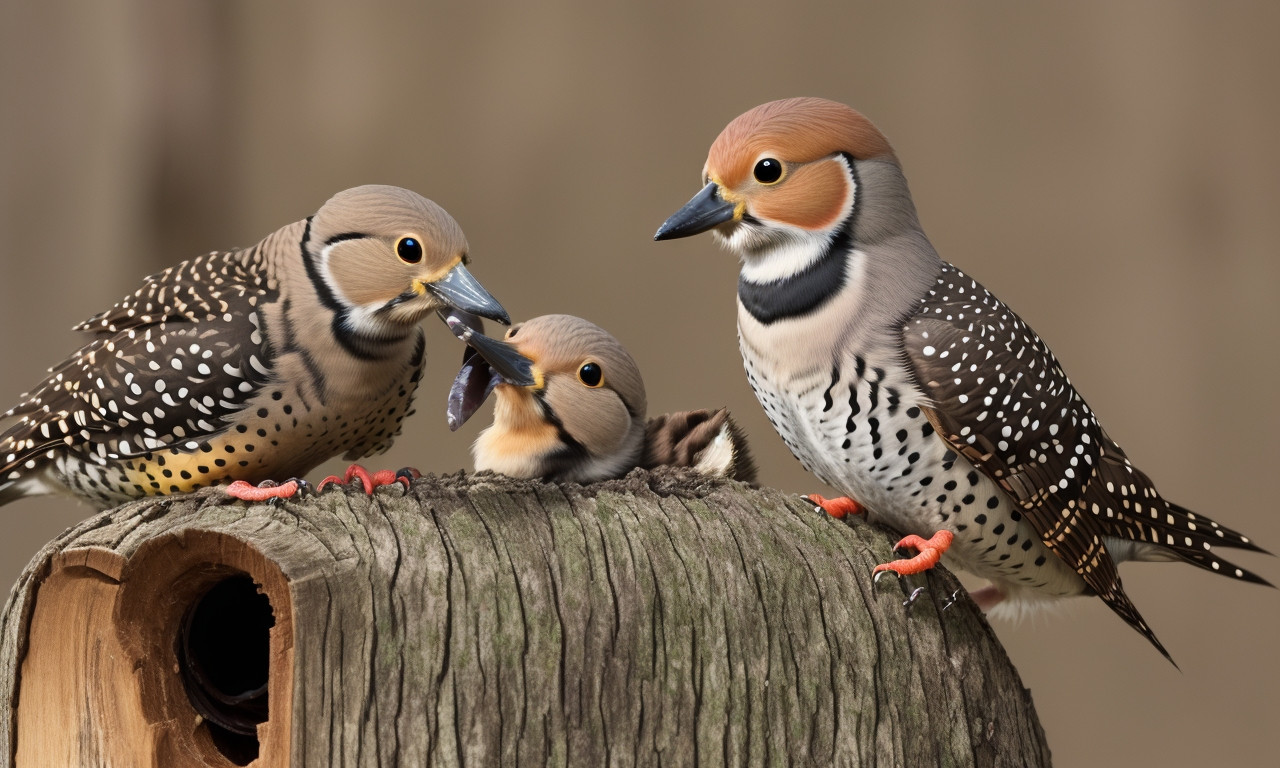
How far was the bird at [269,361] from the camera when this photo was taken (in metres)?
2.04

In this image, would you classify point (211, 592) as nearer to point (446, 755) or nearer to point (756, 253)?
point (446, 755)

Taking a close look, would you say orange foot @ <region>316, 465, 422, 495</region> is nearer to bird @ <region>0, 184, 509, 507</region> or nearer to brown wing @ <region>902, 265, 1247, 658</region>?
bird @ <region>0, 184, 509, 507</region>

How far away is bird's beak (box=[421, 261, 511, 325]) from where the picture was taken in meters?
1.95

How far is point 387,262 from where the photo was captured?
2072mm

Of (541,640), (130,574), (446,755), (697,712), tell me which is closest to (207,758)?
(130,574)

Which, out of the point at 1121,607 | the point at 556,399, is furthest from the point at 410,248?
the point at 1121,607

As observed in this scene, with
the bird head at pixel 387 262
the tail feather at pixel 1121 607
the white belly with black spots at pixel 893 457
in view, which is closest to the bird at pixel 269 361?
the bird head at pixel 387 262

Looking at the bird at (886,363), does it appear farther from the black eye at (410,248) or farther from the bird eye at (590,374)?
the black eye at (410,248)

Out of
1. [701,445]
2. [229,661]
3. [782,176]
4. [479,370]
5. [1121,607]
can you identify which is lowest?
[1121,607]

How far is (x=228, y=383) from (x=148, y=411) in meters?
0.16

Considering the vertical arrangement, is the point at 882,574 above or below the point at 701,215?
below

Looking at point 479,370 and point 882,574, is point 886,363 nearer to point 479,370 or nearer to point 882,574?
point 882,574

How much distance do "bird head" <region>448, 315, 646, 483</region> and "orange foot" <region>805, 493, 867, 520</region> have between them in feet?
1.27

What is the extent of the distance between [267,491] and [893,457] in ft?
3.45
